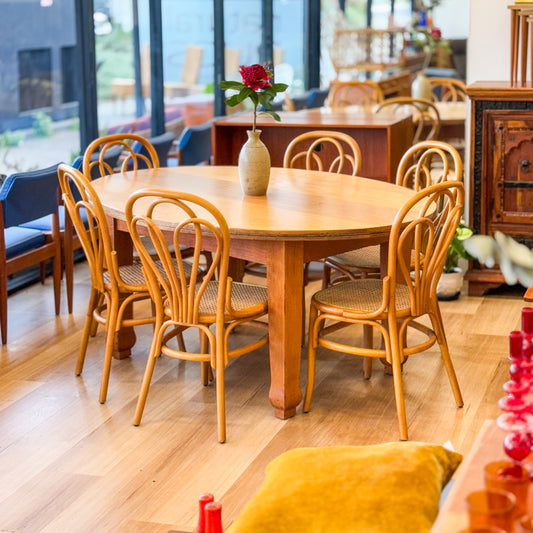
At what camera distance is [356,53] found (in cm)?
1023

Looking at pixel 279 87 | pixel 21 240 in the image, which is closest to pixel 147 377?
pixel 279 87

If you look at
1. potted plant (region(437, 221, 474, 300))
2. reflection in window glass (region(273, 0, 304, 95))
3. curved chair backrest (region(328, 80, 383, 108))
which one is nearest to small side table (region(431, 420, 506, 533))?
potted plant (region(437, 221, 474, 300))

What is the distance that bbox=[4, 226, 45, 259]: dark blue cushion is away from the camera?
4476mm

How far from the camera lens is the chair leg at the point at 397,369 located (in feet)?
10.8

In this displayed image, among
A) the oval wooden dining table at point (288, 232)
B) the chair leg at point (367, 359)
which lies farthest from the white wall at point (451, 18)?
the chair leg at point (367, 359)

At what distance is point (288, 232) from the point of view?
3221 mm

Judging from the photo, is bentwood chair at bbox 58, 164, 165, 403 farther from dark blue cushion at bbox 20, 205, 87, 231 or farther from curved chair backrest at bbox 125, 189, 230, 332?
dark blue cushion at bbox 20, 205, 87, 231

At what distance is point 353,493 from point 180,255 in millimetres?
1489

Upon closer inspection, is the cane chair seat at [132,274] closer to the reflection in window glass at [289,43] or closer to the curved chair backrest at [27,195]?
the curved chair backrest at [27,195]

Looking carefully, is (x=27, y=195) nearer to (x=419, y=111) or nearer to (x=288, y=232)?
(x=288, y=232)

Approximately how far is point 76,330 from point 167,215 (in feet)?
4.20

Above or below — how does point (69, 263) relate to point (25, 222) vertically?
below

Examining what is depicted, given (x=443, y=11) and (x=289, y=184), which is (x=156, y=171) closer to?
(x=289, y=184)

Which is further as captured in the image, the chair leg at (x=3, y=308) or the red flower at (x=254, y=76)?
the chair leg at (x=3, y=308)
